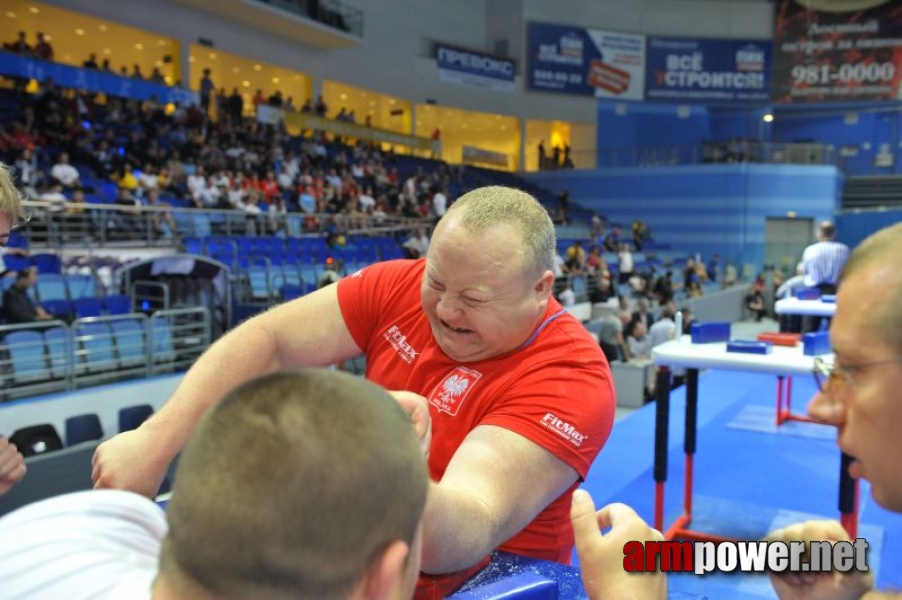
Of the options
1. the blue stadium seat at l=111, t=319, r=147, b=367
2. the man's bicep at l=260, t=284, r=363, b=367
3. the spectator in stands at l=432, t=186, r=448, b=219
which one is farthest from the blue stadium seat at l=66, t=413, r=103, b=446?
the spectator in stands at l=432, t=186, r=448, b=219

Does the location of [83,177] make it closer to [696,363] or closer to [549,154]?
[696,363]

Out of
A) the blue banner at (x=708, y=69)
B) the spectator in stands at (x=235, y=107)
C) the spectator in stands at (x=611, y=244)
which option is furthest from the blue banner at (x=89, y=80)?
the blue banner at (x=708, y=69)

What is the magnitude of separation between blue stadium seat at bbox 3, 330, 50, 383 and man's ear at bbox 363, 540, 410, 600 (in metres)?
6.09

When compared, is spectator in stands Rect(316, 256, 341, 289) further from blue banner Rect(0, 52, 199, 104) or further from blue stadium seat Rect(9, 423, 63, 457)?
blue banner Rect(0, 52, 199, 104)

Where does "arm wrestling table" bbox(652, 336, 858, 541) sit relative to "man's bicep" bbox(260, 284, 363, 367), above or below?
below

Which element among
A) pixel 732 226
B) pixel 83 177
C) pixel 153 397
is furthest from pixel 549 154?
pixel 153 397

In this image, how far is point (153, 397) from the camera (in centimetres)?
635

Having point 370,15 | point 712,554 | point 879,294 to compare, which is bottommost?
point 712,554

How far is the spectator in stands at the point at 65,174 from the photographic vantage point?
10.4 meters

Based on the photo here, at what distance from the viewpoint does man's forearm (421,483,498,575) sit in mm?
1041

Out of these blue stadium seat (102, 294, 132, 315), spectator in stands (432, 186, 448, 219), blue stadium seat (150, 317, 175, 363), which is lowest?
blue stadium seat (150, 317, 175, 363)

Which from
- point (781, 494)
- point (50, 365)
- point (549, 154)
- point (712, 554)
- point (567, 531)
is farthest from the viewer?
point (549, 154)

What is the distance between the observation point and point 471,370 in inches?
64.1

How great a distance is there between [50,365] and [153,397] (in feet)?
2.95
